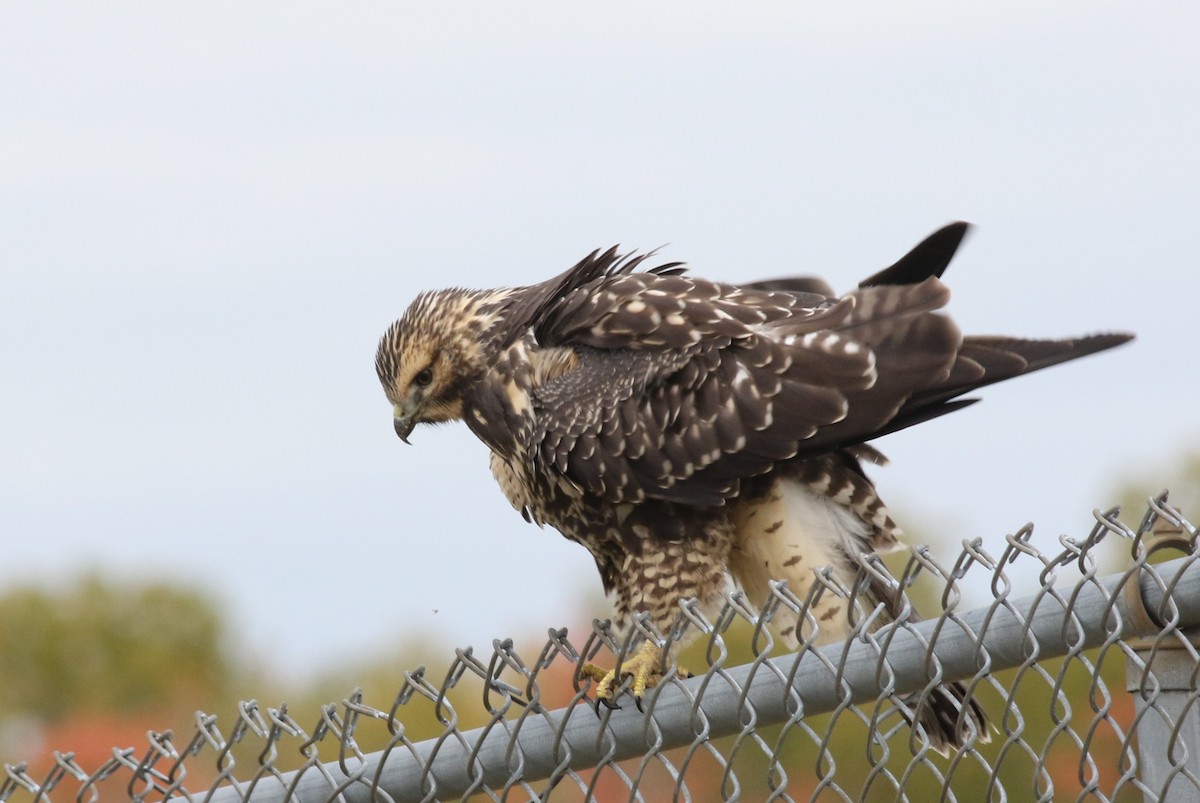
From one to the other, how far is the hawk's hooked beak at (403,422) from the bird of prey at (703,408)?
93 millimetres

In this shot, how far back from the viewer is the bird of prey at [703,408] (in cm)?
421

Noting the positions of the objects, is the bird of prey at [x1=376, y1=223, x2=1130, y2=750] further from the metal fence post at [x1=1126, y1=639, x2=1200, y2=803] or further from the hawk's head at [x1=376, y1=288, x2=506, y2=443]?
the metal fence post at [x1=1126, y1=639, x2=1200, y2=803]

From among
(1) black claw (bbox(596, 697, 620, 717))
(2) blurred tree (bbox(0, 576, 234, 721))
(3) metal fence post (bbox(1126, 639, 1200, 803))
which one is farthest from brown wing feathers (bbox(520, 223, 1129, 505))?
(2) blurred tree (bbox(0, 576, 234, 721))

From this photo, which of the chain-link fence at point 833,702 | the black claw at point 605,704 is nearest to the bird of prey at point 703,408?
the chain-link fence at point 833,702

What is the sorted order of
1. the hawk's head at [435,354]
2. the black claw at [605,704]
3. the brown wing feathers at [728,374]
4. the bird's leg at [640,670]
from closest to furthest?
the black claw at [605,704] → the bird's leg at [640,670] → the brown wing feathers at [728,374] → the hawk's head at [435,354]

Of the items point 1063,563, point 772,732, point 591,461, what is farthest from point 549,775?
point 772,732

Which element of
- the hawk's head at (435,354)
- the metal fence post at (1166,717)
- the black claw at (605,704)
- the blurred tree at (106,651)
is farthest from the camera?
the blurred tree at (106,651)

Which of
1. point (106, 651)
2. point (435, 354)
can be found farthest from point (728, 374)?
point (106, 651)

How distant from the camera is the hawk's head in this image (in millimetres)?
5062

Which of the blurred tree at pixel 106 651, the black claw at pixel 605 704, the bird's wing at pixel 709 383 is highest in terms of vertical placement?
the bird's wing at pixel 709 383

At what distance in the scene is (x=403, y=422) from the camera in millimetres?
5227

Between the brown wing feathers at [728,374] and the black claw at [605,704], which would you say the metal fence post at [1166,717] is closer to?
the black claw at [605,704]

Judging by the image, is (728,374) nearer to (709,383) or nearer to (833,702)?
(709,383)

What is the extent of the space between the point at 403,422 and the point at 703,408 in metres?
1.16
